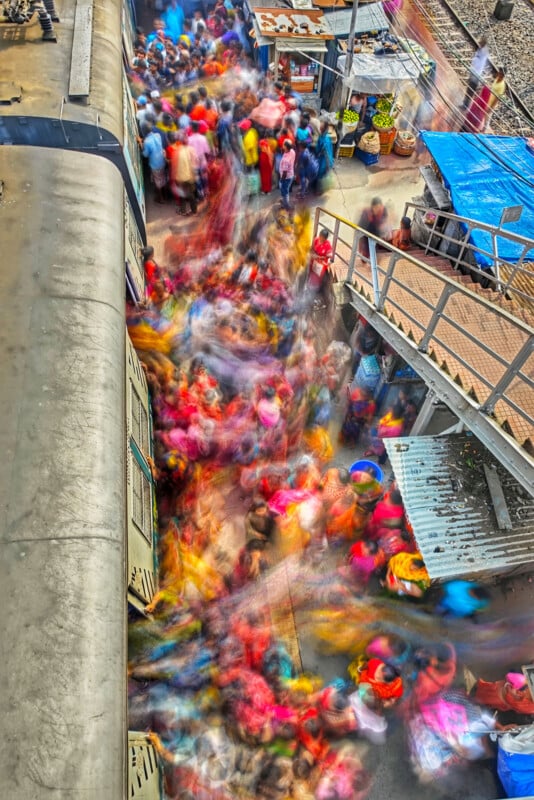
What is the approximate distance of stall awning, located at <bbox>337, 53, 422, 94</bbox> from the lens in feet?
35.9

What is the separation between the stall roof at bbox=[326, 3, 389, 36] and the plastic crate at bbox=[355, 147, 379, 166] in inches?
108

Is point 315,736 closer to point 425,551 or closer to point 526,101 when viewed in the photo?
point 425,551

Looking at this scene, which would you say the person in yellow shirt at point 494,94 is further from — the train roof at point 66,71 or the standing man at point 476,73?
the train roof at point 66,71

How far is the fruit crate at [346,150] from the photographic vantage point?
460 inches

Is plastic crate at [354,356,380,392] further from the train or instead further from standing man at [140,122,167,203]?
standing man at [140,122,167,203]

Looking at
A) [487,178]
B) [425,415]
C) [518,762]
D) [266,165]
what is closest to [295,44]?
[266,165]

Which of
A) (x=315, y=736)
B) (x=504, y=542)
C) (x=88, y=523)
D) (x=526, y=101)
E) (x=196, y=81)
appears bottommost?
(x=315, y=736)

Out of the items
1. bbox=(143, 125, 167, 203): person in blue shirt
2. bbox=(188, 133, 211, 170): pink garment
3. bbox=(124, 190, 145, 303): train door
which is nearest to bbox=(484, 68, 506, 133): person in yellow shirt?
bbox=(188, 133, 211, 170): pink garment

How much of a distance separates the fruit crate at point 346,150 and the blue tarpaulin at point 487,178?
257 cm

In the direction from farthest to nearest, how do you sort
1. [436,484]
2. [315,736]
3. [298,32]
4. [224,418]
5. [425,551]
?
[298,32], [224,418], [436,484], [425,551], [315,736]

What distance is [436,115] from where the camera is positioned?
12312 mm

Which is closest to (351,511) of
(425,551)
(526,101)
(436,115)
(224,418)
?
(425,551)

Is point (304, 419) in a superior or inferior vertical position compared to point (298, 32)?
inferior

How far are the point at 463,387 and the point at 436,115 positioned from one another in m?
9.56
